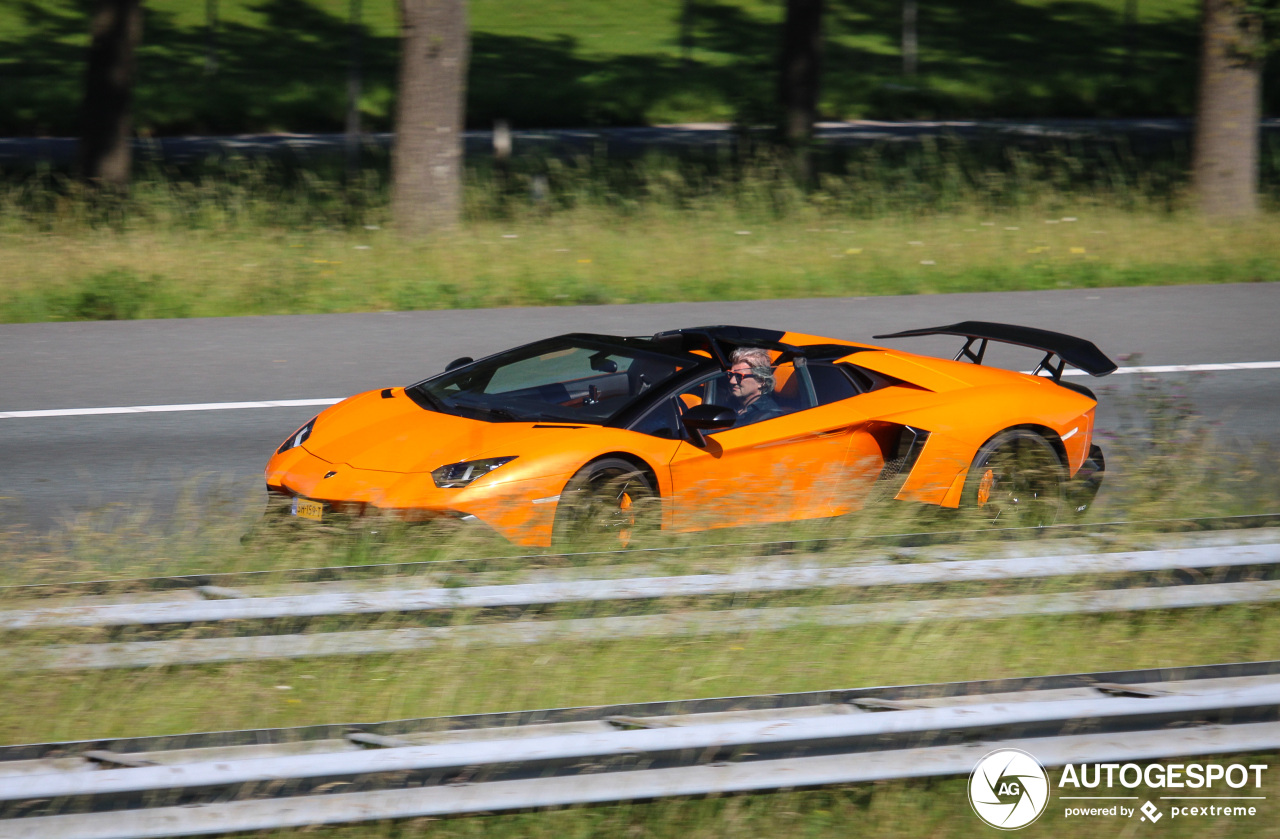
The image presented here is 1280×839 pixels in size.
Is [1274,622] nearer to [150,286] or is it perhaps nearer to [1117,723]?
[1117,723]

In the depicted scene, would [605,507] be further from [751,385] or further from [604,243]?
[604,243]

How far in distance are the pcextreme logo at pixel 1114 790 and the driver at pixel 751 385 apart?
291 centimetres

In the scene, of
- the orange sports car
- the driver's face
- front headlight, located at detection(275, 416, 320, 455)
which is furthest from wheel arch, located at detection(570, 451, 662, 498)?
front headlight, located at detection(275, 416, 320, 455)

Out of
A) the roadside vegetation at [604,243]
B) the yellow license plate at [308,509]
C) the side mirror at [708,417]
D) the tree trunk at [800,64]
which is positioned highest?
the tree trunk at [800,64]

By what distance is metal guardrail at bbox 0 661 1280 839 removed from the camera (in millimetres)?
3324

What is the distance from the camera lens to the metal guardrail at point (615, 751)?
3324 millimetres

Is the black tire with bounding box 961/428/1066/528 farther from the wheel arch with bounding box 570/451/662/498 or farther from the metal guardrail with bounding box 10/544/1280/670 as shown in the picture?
the metal guardrail with bounding box 10/544/1280/670

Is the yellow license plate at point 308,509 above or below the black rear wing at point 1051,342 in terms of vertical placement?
below

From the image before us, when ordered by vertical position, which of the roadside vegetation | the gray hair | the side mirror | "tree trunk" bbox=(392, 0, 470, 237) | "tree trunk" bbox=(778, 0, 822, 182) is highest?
"tree trunk" bbox=(778, 0, 822, 182)

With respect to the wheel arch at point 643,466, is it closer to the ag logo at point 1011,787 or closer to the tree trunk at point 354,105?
the ag logo at point 1011,787

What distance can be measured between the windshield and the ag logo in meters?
2.98

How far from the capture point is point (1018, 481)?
6742 millimetres

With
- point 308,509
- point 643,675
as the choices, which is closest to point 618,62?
point 308,509

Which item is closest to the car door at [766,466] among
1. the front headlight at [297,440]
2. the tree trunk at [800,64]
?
the front headlight at [297,440]
